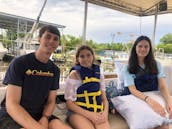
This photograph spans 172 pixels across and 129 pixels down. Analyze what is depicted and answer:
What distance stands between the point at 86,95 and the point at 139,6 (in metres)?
3.09

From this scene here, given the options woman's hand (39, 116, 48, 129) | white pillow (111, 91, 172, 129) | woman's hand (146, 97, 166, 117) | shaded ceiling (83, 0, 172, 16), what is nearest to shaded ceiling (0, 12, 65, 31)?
shaded ceiling (83, 0, 172, 16)

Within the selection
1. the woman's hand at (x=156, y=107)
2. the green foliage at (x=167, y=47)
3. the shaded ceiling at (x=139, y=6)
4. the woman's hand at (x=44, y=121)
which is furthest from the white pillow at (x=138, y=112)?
the green foliage at (x=167, y=47)

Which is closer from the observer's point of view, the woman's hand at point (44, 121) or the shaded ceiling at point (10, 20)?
the woman's hand at point (44, 121)

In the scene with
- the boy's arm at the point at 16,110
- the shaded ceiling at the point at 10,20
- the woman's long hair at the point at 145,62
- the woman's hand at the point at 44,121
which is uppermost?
the shaded ceiling at the point at 10,20

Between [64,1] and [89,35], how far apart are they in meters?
0.73

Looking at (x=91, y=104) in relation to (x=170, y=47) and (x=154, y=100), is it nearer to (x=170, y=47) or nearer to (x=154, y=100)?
(x=154, y=100)

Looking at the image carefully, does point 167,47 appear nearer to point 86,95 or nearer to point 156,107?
point 156,107

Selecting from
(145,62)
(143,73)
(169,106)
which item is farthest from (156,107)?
A: (145,62)

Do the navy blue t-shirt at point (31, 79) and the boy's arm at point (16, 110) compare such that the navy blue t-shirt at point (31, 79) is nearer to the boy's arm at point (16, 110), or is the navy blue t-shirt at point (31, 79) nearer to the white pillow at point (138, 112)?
the boy's arm at point (16, 110)

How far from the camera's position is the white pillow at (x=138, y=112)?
6.11ft

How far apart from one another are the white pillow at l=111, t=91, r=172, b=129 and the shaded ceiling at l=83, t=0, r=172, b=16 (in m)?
2.11

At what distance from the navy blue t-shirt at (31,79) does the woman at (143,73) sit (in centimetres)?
86

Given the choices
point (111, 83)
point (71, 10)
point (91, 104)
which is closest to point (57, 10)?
point (71, 10)

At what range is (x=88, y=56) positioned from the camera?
6.46 ft
